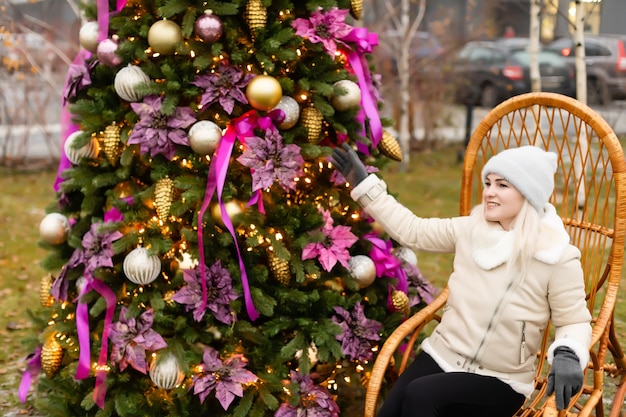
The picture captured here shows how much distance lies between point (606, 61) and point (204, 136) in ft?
39.2

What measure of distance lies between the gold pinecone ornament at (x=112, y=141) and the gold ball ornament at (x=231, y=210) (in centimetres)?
46

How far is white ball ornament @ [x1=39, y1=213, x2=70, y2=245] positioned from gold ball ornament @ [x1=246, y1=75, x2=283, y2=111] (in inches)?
41.4

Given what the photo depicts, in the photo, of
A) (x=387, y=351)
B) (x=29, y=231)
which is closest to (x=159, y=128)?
(x=387, y=351)

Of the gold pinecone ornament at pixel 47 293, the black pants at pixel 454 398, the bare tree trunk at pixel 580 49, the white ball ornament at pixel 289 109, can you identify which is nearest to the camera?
the black pants at pixel 454 398

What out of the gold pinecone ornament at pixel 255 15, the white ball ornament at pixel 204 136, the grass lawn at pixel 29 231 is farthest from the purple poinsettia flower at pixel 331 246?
the grass lawn at pixel 29 231

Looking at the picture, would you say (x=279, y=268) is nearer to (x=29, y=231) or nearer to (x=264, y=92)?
(x=264, y=92)

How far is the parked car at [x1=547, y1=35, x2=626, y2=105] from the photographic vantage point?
12.8 metres

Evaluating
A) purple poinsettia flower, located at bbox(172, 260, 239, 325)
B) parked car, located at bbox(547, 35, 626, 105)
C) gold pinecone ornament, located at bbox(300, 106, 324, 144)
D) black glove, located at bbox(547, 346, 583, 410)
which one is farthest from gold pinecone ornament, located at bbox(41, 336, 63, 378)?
parked car, located at bbox(547, 35, 626, 105)

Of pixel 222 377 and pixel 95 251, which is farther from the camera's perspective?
pixel 95 251

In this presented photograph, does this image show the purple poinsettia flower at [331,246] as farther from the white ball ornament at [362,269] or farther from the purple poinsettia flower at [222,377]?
the purple poinsettia flower at [222,377]

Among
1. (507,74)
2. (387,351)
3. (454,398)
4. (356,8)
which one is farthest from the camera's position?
(507,74)

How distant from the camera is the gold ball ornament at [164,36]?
2.78m

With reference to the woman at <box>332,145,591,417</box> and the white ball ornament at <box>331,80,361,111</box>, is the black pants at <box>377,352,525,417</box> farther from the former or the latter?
the white ball ornament at <box>331,80,361,111</box>

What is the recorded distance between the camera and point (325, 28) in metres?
2.90
